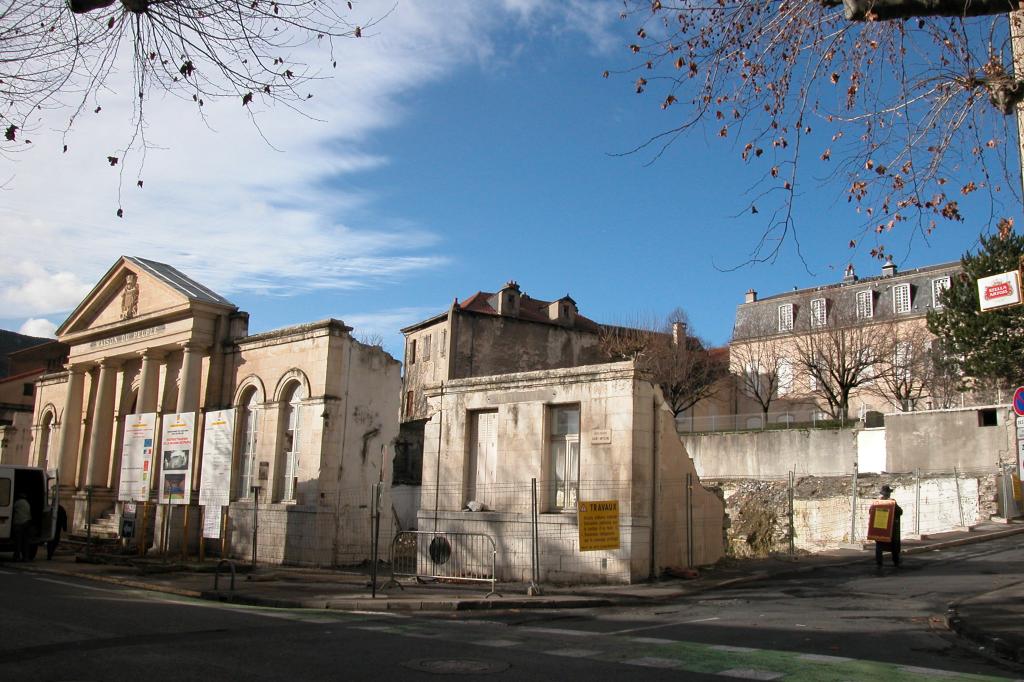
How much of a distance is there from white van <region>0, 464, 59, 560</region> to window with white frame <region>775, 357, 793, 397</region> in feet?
123

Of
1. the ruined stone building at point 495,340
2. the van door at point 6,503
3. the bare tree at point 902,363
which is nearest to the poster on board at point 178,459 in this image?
the van door at point 6,503

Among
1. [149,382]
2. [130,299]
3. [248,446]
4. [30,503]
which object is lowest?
[30,503]

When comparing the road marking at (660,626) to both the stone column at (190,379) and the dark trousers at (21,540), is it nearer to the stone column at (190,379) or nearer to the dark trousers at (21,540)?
the dark trousers at (21,540)

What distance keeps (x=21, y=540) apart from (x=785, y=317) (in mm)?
42098

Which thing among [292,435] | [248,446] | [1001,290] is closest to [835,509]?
[292,435]

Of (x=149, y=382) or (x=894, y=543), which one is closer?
(x=894, y=543)

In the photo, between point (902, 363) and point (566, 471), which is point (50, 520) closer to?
point (566, 471)

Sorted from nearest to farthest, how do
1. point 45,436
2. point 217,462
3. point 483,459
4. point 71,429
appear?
point 483,459, point 217,462, point 71,429, point 45,436

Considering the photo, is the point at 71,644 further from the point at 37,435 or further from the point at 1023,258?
the point at 37,435

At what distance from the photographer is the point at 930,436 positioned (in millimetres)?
31531

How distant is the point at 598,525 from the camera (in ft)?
Result: 47.5

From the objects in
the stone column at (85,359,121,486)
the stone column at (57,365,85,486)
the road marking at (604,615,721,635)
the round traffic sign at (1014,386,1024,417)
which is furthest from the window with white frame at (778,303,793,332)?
the road marking at (604,615,721,635)

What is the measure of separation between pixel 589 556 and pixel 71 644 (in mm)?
9044

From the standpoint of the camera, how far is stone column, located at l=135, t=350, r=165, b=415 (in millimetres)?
26781
